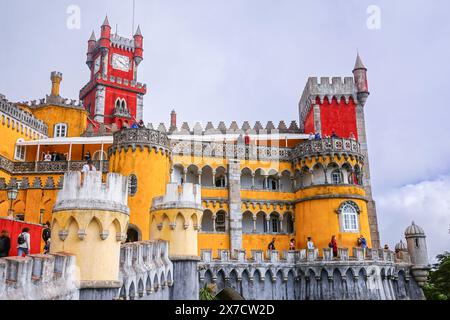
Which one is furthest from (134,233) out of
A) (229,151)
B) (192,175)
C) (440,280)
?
(440,280)

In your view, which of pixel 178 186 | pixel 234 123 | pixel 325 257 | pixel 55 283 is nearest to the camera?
pixel 55 283

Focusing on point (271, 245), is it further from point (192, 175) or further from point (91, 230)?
point (91, 230)

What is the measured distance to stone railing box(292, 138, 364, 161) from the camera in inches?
1340

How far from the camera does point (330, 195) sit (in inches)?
1303

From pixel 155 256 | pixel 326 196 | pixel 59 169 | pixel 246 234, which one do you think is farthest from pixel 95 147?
pixel 155 256

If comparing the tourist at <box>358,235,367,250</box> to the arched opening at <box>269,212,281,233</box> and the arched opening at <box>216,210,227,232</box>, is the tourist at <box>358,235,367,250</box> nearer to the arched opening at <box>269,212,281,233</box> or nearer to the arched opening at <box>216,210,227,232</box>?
the arched opening at <box>269,212,281,233</box>

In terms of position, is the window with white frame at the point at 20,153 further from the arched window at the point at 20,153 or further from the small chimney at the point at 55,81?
the small chimney at the point at 55,81

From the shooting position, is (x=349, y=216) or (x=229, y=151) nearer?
(x=349, y=216)

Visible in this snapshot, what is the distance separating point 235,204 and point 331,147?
8.44 metres

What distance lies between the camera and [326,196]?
33.2 m

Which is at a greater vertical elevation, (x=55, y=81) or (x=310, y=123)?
(x=55, y=81)
